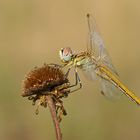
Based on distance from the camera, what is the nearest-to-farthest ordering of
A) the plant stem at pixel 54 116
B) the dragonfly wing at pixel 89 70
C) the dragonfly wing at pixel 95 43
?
the plant stem at pixel 54 116 < the dragonfly wing at pixel 89 70 < the dragonfly wing at pixel 95 43

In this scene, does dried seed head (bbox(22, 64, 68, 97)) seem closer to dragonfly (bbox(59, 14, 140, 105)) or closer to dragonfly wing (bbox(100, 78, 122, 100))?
dragonfly (bbox(59, 14, 140, 105))

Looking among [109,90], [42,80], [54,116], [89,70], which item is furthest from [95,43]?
[54,116]

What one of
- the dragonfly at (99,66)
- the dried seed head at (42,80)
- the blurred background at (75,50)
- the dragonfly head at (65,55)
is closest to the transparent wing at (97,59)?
the dragonfly at (99,66)

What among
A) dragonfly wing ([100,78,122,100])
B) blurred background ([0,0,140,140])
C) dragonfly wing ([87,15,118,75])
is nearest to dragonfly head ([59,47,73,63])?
dragonfly wing ([87,15,118,75])

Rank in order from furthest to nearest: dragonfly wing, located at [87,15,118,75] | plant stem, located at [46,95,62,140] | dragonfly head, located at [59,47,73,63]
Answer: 1. dragonfly wing, located at [87,15,118,75]
2. dragonfly head, located at [59,47,73,63]
3. plant stem, located at [46,95,62,140]

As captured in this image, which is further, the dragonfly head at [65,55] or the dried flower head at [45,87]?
the dragonfly head at [65,55]

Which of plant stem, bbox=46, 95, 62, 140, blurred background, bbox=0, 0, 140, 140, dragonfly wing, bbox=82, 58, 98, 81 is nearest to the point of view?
plant stem, bbox=46, 95, 62, 140

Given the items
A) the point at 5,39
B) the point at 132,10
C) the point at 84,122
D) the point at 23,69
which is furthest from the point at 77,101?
the point at 132,10

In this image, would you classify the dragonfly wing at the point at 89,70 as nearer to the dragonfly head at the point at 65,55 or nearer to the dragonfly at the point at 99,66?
the dragonfly at the point at 99,66

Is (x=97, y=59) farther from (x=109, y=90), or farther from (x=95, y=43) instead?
(x=109, y=90)
